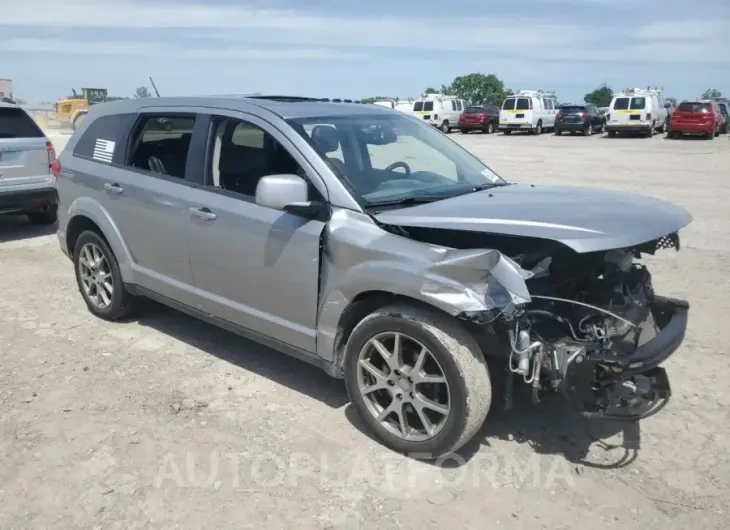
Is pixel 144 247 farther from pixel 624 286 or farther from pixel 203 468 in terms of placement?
pixel 624 286

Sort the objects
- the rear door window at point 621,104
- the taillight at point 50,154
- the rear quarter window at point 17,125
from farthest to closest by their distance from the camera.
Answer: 1. the rear door window at point 621,104
2. the taillight at point 50,154
3. the rear quarter window at point 17,125

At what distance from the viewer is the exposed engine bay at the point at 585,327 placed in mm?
3125

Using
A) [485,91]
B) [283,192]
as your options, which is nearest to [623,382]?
[283,192]

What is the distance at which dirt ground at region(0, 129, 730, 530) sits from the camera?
10.0ft

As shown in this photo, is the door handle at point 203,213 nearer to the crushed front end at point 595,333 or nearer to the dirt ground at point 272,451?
the dirt ground at point 272,451

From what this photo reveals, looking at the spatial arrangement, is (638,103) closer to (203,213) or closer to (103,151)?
(103,151)

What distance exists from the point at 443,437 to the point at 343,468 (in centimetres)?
55

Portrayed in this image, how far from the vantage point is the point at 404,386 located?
3.44 meters

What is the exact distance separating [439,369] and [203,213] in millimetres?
1880

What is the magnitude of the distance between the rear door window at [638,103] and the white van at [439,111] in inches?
371

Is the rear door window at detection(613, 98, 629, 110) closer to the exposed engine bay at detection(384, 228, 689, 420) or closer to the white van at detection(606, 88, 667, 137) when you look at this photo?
the white van at detection(606, 88, 667, 137)

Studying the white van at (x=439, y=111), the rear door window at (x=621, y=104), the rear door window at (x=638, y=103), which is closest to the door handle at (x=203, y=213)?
the rear door window at (x=638, y=103)

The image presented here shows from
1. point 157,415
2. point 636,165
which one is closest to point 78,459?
point 157,415

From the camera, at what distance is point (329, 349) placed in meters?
3.71
